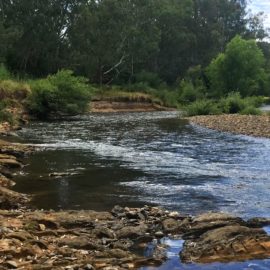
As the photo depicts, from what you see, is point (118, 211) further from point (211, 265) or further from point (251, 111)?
point (251, 111)

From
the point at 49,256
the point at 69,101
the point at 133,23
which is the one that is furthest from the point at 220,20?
the point at 49,256

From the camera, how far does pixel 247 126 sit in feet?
117

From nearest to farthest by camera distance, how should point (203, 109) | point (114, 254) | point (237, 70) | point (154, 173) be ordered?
1. point (114, 254)
2. point (154, 173)
3. point (203, 109)
4. point (237, 70)

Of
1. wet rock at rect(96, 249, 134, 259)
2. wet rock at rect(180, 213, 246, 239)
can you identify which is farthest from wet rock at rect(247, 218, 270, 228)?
wet rock at rect(96, 249, 134, 259)

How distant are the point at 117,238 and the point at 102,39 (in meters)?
63.1

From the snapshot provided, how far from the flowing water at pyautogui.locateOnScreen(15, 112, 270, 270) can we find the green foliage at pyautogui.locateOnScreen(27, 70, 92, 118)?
14259 millimetres

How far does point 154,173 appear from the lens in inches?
704

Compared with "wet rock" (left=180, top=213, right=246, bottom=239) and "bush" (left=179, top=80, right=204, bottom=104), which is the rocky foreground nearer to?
"wet rock" (left=180, top=213, right=246, bottom=239)

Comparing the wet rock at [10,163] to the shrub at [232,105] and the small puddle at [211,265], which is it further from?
the shrub at [232,105]

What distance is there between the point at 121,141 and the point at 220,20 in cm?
8388

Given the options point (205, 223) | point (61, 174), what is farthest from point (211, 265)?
point (61, 174)

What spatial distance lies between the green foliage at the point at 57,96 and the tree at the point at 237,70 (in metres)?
34.4

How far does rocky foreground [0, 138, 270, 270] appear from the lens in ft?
28.2

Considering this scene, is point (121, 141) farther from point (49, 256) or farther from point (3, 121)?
point (49, 256)
